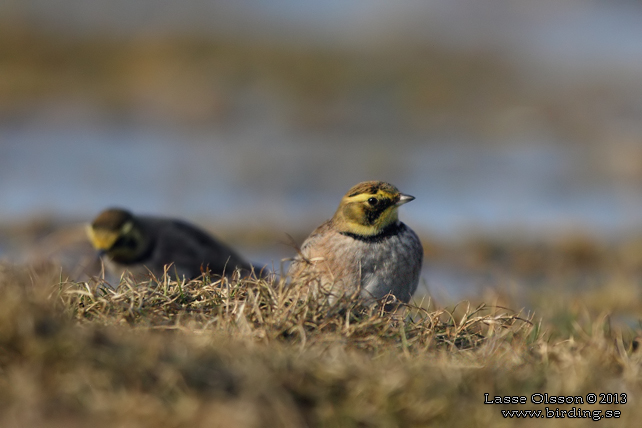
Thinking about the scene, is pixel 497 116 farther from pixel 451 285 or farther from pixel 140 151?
Result: pixel 451 285

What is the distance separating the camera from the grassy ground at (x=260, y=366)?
316cm

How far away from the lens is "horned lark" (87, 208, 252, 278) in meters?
8.05

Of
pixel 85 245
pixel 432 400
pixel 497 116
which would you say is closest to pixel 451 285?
pixel 85 245

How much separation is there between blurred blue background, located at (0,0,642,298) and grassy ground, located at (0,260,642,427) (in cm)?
713

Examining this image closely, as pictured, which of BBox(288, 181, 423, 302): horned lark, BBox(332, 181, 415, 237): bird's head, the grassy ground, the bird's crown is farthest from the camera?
the bird's crown

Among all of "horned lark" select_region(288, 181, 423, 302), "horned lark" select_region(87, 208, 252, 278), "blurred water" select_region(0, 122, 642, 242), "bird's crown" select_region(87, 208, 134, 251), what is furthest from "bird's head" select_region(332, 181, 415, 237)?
"blurred water" select_region(0, 122, 642, 242)

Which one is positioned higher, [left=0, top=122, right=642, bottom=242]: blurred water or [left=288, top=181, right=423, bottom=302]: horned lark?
[left=288, top=181, right=423, bottom=302]: horned lark

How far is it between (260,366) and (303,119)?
18463 millimetres

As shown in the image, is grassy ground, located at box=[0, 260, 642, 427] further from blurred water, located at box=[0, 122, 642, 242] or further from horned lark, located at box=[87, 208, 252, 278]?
blurred water, located at box=[0, 122, 642, 242]

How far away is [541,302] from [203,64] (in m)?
19.7

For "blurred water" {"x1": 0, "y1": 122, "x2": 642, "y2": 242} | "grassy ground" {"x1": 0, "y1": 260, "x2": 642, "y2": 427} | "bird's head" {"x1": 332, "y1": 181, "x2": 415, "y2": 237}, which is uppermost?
"bird's head" {"x1": 332, "y1": 181, "x2": 415, "y2": 237}

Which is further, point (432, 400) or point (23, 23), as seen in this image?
point (23, 23)

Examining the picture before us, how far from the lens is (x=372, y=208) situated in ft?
19.2

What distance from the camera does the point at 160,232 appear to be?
28.3ft
